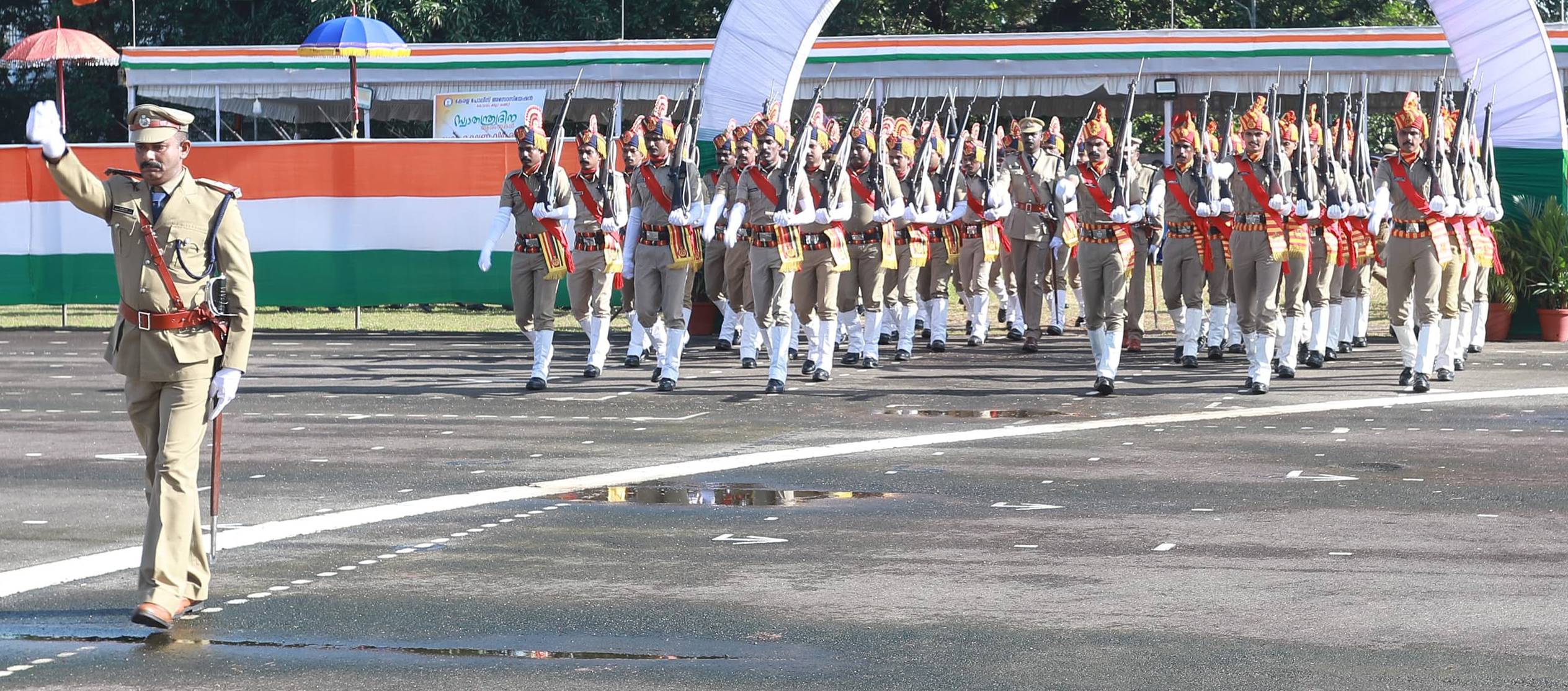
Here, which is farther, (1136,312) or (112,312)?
(112,312)

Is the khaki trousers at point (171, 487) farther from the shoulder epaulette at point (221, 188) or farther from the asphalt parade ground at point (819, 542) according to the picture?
the shoulder epaulette at point (221, 188)

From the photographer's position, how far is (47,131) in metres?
7.05

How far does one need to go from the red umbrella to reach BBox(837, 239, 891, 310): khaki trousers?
12.7 metres

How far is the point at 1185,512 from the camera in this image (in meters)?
10.0

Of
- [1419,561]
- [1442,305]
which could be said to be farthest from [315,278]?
[1419,561]

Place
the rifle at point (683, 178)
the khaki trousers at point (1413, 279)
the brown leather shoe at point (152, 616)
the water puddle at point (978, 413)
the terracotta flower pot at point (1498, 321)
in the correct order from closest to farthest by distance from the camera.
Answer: the brown leather shoe at point (152, 616), the water puddle at point (978, 413), the khaki trousers at point (1413, 279), the rifle at point (683, 178), the terracotta flower pot at point (1498, 321)

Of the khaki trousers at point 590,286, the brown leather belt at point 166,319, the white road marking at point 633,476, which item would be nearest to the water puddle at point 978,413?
the white road marking at point 633,476

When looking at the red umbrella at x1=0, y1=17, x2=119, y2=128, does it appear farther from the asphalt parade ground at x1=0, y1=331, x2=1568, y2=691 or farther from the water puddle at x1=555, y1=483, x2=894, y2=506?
the water puddle at x1=555, y1=483, x2=894, y2=506

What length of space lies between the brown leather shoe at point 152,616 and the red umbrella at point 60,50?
21.0 metres

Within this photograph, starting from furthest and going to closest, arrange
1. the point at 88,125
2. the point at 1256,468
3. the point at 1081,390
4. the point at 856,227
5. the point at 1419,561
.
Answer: the point at 88,125
the point at 856,227
the point at 1081,390
the point at 1256,468
the point at 1419,561

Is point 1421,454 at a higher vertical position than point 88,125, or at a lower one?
lower

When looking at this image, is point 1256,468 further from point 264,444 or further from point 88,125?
point 88,125

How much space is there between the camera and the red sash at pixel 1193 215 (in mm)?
18328

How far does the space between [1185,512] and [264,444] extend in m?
5.89
